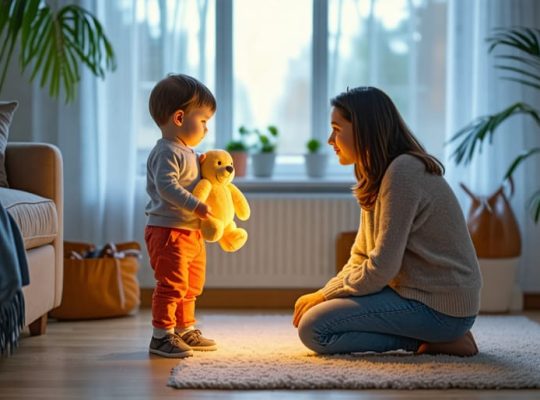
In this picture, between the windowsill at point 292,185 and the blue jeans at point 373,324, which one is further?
the windowsill at point 292,185

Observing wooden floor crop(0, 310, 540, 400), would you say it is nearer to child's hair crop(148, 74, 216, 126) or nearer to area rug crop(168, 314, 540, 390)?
area rug crop(168, 314, 540, 390)

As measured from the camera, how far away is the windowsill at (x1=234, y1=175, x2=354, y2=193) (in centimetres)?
405

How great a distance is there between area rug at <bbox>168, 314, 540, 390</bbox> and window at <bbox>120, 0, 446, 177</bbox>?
1305mm

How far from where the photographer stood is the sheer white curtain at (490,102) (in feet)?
12.9

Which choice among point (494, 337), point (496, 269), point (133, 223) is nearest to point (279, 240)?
point (133, 223)

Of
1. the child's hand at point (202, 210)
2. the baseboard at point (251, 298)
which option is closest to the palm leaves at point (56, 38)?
the baseboard at point (251, 298)

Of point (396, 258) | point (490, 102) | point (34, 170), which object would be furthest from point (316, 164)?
point (396, 258)

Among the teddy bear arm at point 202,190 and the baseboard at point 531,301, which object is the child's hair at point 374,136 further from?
the baseboard at point 531,301

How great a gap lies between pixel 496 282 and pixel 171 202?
1636 millimetres

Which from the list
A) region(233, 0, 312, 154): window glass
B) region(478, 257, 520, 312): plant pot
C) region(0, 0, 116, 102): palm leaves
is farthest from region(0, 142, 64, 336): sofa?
region(478, 257, 520, 312): plant pot

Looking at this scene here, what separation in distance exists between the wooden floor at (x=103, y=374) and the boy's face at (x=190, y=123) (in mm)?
656

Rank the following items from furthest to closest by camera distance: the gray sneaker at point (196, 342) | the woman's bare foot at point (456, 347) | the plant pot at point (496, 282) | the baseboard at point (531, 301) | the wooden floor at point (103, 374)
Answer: the baseboard at point (531, 301) < the plant pot at point (496, 282) < the gray sneaker at point (196, 342) < the woman's bare foot at point (456, 347) < the wooden floor at point (103, 374)

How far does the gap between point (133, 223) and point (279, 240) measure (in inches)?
24.2

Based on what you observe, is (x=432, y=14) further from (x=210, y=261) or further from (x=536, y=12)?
(x=210, y=261)
